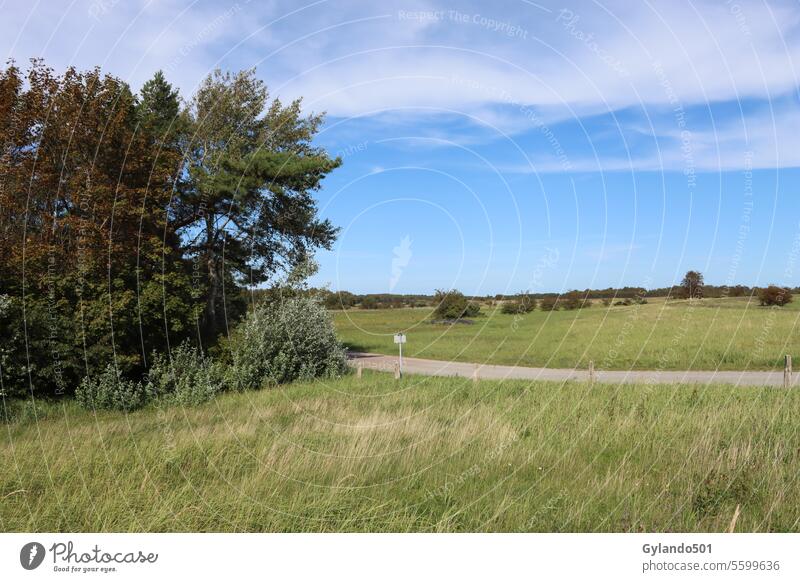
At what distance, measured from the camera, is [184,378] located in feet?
62.4

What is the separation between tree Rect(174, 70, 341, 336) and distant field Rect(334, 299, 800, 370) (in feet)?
15.4

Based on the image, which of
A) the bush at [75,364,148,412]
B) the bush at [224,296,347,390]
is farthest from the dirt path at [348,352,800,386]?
the bush at [75,364,148,412]

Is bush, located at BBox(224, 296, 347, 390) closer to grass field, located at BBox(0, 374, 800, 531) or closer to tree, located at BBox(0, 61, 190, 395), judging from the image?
tree, located at BBox(0, 61, 190, 395)

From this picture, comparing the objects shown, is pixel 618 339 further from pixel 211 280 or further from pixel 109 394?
pixel 109 394


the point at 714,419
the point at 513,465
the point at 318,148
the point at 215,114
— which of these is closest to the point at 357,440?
the point at 513,465

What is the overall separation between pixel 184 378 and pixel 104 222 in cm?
581

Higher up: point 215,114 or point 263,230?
point 215,114

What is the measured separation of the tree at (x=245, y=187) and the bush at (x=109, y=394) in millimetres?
3894

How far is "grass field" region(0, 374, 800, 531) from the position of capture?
5012 millimetres

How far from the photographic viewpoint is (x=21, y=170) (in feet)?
56.2

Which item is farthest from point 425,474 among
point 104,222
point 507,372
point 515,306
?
point 515,306

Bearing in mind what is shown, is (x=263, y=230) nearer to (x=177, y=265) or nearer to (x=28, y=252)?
(x=177, y=265)

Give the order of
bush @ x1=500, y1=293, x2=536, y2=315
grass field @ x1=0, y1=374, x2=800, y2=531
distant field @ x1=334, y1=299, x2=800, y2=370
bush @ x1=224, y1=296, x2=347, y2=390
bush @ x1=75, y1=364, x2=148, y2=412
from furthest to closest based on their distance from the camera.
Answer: bush @ x1=500, y1=293, x2=536, y2=315 < distant field @ x1=334, y1=299, x2=800, y2=370 < bush @ x1=224, y1=296, x2=347, y2=390 < bush @ x1=75, y1=364, x2=148, y2=412 < grass field @ x1=0, y1=374, x2=800, y2=531

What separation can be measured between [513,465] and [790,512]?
2.74m
